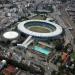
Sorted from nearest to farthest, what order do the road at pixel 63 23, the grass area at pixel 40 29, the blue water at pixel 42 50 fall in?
1. the blue water at pixel 42 50
2. the road at pixel 63 23
3. the grass area at pixel 40 29

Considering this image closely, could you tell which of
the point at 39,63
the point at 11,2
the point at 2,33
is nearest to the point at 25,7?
the point at 11,2

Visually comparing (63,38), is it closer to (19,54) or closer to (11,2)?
(19,54)

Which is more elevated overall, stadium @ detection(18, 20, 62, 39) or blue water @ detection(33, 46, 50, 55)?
stadium @ detection(18, 20, 62, 39)

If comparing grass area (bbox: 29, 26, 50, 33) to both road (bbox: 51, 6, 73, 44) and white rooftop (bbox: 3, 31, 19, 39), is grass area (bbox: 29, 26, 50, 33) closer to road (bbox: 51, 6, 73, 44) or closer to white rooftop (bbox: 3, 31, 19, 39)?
road (bbox: 51, 6, 73, 44)

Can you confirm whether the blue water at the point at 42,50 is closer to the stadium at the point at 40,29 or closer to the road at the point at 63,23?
the stadium at the point at 40,29

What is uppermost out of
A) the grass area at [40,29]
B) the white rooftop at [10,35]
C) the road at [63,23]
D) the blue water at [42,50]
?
the white rooftop at [10,35]

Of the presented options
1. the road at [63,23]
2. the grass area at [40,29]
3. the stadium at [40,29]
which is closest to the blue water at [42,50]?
the stadium at [40,29]

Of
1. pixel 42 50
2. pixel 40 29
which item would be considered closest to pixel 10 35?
pixel 42 50

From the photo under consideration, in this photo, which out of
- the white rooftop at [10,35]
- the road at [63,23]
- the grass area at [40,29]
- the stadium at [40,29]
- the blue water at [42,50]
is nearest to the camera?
the blue water at [42,50]

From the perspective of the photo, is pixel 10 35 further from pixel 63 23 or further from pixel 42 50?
pixel 63 23

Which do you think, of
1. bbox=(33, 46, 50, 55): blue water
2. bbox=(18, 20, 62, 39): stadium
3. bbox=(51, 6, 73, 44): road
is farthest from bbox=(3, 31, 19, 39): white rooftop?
bbox=(51, 6, 73, 44): road

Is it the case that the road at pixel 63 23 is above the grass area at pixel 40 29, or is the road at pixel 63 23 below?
below
